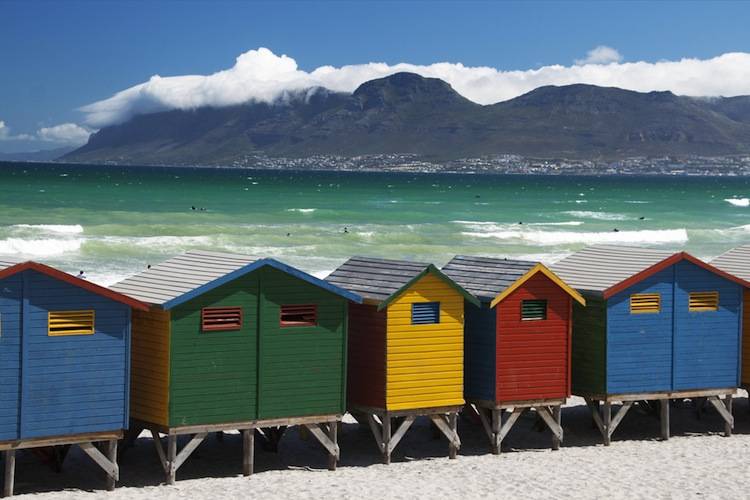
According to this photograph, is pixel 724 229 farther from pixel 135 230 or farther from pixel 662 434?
pixel 662 434

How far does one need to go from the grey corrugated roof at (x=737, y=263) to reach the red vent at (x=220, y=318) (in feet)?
34.2

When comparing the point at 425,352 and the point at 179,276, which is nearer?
the point at 179,276

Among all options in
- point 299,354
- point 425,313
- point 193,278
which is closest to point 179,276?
point 193,278

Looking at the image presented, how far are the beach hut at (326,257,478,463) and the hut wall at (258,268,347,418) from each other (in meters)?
0.65

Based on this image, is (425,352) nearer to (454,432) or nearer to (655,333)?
(454,432)

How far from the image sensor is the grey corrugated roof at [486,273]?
22.1 meters

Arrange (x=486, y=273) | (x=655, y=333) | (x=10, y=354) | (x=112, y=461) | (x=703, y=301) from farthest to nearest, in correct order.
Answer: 1. (x=703, y=301)
2. (x=655, y=333)
3. (x=486, y=273)
4. (x=112, y=461)
5. (x=10, y=354)

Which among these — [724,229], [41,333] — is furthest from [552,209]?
[41,333]

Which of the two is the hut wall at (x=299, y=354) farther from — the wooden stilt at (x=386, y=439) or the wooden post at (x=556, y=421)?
the wooden post at (x=556, y=421)

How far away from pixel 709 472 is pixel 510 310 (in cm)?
414

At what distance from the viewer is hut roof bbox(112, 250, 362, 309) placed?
64.1 ft

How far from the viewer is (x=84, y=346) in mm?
18719

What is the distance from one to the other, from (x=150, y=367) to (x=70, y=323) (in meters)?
1.56

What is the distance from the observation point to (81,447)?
1895 cm
